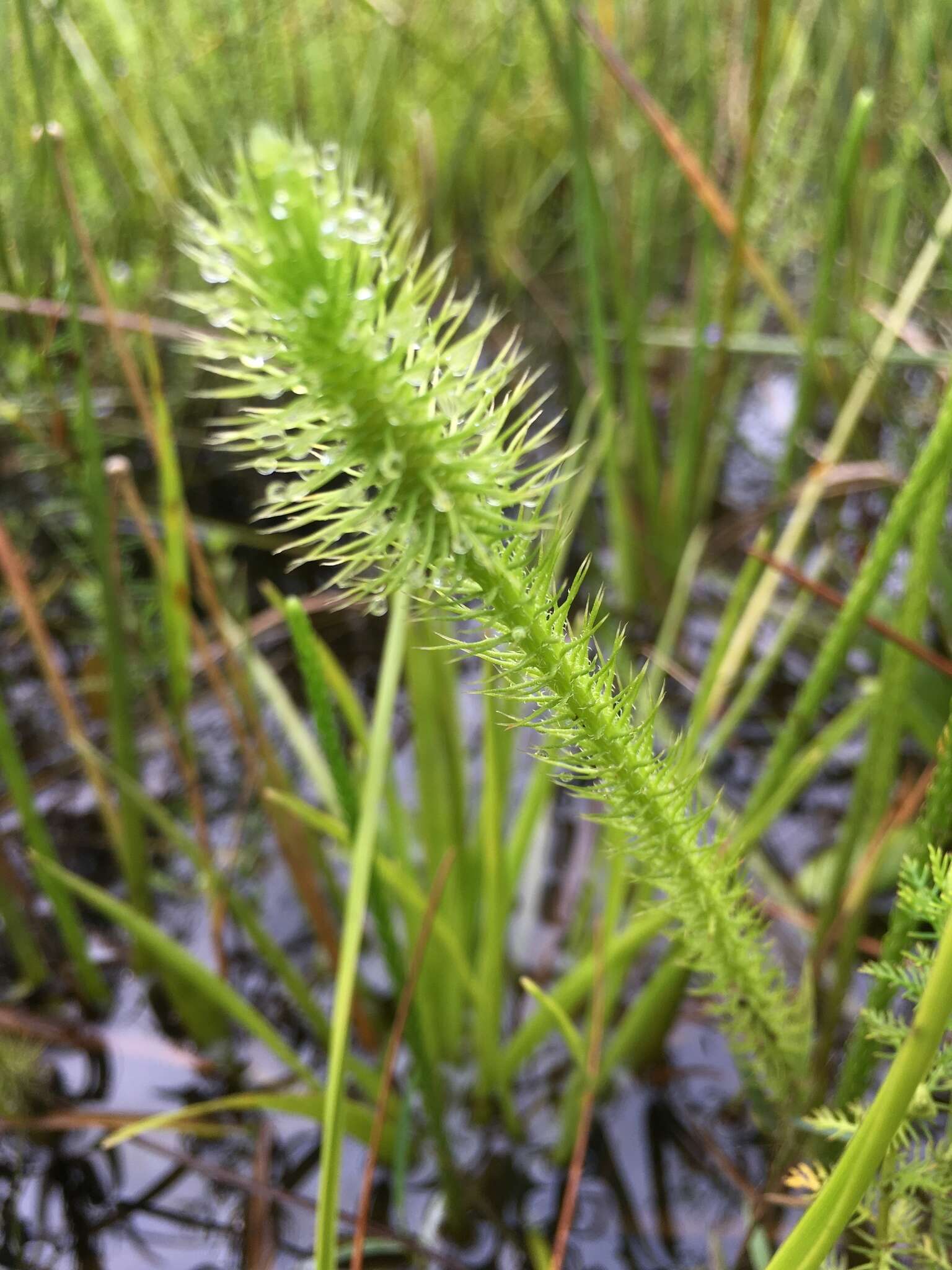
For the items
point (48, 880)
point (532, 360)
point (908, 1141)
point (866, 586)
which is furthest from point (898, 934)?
point (532, 360)

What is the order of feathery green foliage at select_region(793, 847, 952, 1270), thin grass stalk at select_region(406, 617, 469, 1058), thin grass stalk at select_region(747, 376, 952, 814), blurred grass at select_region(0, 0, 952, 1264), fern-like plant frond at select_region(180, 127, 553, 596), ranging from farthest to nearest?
thin grass stalk at select_region(406, 617, 469, 1058) < blurred grass at select_region(0, 0, 952, 1264) < thin grass stalk at select_region(747, 376, 952, 814) < feathery green foliage at select_region(793, 847, 952, 1270) < fern-like plant frond at select_region(180, 127, 553, 596)

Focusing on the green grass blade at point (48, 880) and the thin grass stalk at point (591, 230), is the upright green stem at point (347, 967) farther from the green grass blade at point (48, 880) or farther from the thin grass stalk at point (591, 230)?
the thin grass stalk at point (591, 230)

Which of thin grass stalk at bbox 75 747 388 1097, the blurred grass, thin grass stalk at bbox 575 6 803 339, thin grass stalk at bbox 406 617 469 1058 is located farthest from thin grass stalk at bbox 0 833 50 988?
thin grass stalk at bbox 575 6 803 339

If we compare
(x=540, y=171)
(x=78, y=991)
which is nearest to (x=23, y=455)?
(x=78, y=991)

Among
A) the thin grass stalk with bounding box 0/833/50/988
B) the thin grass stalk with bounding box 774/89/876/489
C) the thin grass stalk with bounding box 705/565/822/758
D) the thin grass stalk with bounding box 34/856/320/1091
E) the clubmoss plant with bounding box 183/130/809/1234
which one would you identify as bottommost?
the thin grass stalk with bounding box 0/833/50/988

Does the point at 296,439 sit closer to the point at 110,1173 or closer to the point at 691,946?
the point at 691,946

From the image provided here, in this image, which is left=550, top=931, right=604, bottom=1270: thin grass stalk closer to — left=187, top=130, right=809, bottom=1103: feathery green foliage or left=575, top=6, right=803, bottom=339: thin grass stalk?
left=187, top=130, right=809, bottom=1103: feathery green foliage

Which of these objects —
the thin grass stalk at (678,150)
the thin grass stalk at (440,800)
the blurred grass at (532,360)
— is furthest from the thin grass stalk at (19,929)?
the thin grass stalk at (678,150)
